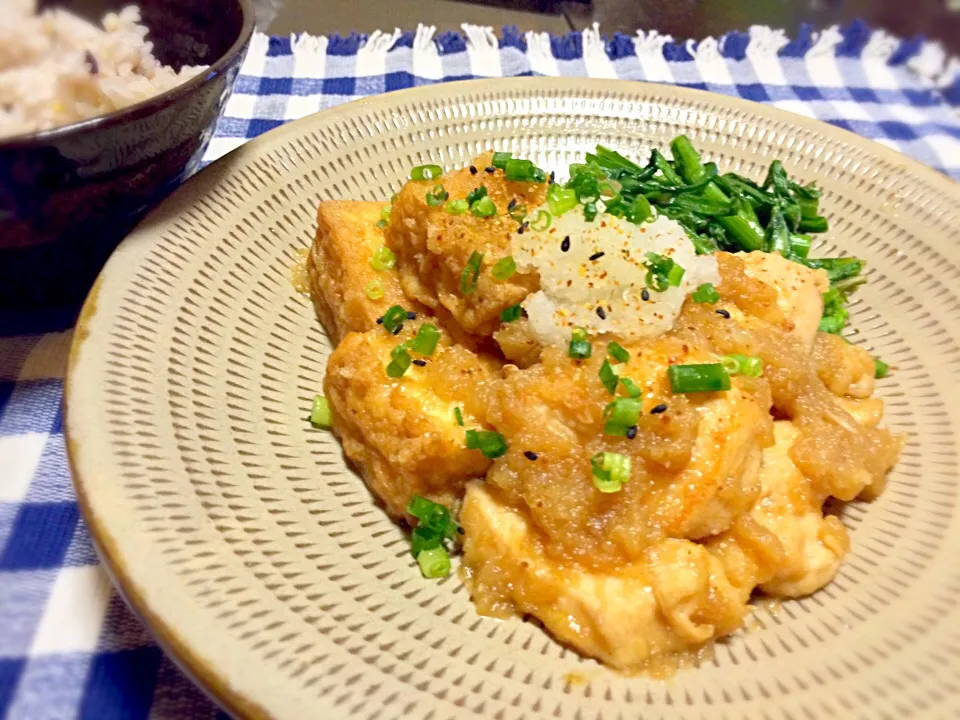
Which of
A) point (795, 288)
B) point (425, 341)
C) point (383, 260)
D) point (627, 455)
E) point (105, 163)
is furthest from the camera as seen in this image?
point (383, 260)

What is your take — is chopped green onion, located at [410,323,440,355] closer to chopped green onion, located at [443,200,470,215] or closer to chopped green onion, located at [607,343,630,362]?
chopped green onion, located at [443,200,470,215]

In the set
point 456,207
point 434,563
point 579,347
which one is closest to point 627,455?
point 579,347

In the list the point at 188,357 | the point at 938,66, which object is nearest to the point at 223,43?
the point at 188,357

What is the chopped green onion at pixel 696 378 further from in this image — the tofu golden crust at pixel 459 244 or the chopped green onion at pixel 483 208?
the chopped green onion at pixel 483 208

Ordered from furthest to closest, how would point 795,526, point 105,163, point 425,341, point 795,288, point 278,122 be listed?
point 278,122 → point 795,288 → point 425,341 → point 105,163 → point 795,526

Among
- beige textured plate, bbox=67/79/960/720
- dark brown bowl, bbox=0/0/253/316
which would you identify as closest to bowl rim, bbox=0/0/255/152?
dark brown bowl, bbox=0/0/253/316

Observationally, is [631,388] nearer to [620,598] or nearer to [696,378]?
[696,378]
